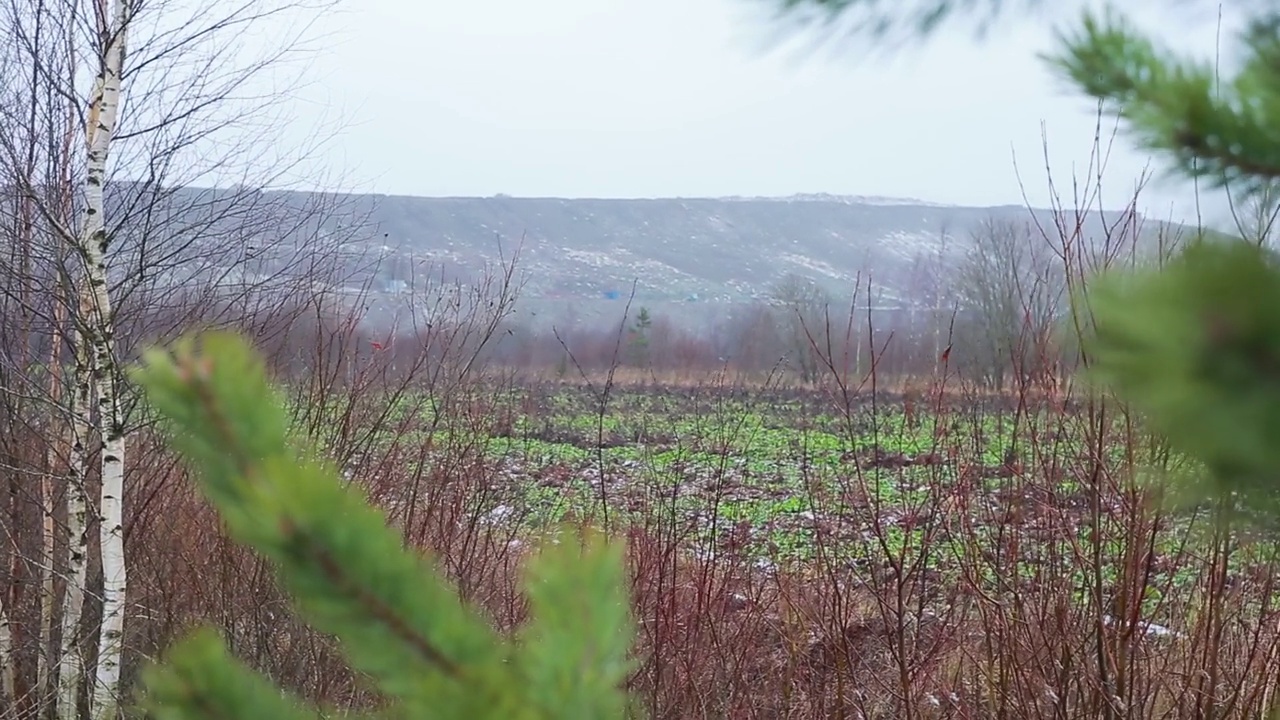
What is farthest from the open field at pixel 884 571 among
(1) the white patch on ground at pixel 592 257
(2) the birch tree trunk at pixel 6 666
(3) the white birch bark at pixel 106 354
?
(1) the white patch on ground at pixel 592 257

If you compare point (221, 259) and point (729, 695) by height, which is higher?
point (221, 259)

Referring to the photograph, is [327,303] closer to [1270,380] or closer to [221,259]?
[221,259]

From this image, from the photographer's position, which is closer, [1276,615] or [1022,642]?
[1276,615]

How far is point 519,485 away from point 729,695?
248cm

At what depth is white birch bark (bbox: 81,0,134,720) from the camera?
14.9ft

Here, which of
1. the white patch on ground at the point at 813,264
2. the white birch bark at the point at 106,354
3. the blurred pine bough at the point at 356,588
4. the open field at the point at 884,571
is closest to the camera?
the blurred pine bough at the point at 356,588

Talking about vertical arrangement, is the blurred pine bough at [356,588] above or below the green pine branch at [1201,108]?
below

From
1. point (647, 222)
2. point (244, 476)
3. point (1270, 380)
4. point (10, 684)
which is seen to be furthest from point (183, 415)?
point (647, 222)

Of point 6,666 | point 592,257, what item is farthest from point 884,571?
point 592,257

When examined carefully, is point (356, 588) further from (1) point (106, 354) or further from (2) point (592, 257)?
(2) point (592, 257)

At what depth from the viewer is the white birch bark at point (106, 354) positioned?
4.55 m

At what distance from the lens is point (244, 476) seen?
484mm

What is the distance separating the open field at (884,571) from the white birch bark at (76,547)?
54 cm

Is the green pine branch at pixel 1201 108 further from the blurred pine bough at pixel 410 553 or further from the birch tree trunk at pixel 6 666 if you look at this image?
the birch tree trunk at pixel 6 666
